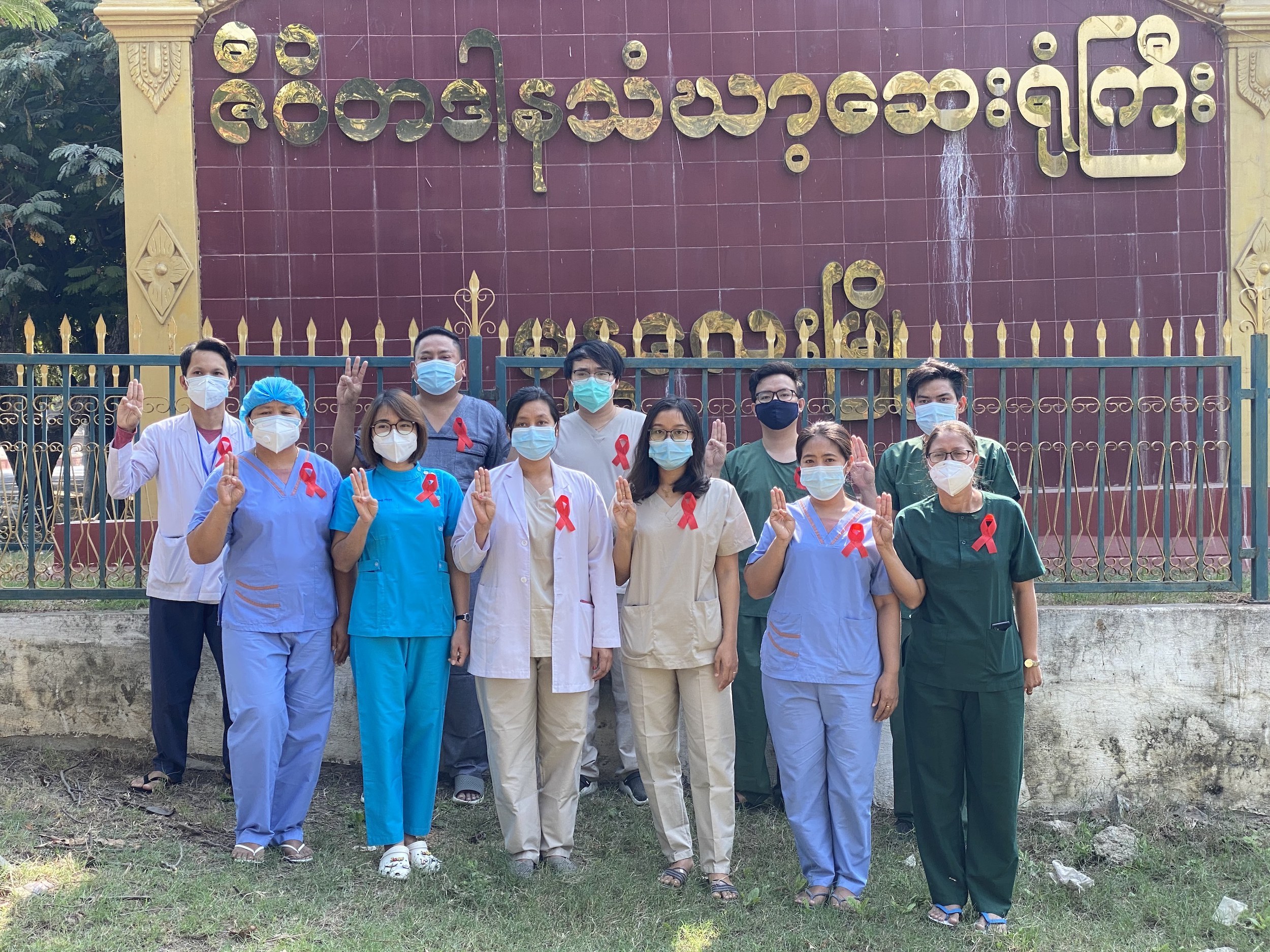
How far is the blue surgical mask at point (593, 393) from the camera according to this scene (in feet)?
14.6

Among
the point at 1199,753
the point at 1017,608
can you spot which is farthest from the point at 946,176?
the point at 1017,608

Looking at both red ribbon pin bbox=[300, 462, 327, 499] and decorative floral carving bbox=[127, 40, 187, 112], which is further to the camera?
decorative floral carving bbox=[127, 40, 187, 112]

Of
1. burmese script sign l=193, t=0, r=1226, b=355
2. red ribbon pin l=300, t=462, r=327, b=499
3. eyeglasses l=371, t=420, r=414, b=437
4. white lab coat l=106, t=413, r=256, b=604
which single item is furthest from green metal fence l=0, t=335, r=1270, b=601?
burmese script sign l=193, t=0, r=1226, b=355

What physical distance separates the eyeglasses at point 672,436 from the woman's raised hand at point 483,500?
571 millimetres

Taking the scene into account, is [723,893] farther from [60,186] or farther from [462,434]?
[60,186]

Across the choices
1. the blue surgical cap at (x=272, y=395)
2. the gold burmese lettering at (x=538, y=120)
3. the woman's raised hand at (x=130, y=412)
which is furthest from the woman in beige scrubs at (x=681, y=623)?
the gold burmese lettering at (x=538, y=120)

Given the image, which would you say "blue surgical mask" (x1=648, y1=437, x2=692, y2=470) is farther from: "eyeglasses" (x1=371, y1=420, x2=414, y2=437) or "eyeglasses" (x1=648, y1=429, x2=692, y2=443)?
"eyeglasses" (x1=371, y1=420, x2=414, y2=437)

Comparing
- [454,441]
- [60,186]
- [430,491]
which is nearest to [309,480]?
[430,491]

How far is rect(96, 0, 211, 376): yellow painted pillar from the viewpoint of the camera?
24.7 ft

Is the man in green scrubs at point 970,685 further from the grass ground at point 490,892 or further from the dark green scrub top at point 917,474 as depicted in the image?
the dark green scrub top at point 917,474

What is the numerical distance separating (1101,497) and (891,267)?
10.1ft

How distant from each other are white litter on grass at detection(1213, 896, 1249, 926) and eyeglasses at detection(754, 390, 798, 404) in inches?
93.1

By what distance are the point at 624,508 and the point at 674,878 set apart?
4.19 feet

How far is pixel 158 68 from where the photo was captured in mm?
7535
